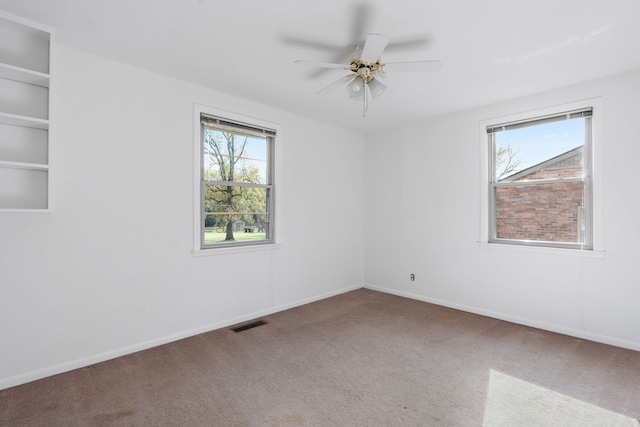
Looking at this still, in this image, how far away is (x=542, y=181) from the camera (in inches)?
137

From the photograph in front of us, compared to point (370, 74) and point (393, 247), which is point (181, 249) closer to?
point (370, 74)

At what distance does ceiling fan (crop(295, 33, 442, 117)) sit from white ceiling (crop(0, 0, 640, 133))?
0.61 feet

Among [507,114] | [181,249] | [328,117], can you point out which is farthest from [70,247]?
[507,114]

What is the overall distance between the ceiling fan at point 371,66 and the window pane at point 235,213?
1.70 m

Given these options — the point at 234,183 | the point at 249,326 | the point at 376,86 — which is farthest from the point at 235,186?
the point at 376,86

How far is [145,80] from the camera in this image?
2932mm

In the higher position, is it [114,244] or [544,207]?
[544,207]

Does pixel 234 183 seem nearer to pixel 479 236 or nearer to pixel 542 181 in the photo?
pixel 479 236

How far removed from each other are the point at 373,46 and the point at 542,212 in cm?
275

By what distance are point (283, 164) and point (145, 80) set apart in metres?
1.73

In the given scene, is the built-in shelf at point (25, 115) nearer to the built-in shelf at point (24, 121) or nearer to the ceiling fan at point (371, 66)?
the built-in shelf at point (24, 121)

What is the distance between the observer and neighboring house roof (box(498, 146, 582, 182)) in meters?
3.29

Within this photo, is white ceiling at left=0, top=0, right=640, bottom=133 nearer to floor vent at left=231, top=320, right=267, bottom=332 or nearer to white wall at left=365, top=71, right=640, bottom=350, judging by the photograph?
white wall at left=365, top=71, right=640, bottom=350

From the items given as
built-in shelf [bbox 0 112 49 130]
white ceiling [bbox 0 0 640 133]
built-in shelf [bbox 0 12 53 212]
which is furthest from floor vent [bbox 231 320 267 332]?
white ceiling [bbox 0 0 640 133]
